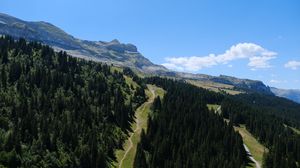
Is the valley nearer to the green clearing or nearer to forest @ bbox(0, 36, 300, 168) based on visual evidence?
forest @ bbox(0, 36, 300, 168)

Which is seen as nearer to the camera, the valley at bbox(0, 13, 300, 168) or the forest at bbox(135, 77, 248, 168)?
the valley at bbox(0, 13, 300, 168)

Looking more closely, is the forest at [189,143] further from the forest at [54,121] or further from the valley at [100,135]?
the forest at [54,121]

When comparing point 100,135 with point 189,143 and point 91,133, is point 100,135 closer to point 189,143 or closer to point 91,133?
point 91,133

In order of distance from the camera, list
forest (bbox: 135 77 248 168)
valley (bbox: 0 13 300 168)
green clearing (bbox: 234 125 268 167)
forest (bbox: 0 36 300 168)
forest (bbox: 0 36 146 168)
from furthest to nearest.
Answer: green clearing (bbox: 234 125 268 167) < forest (bbox: 135 77 248 168) < valley (bbox: 0 13 300 168) < forest (bbox: 0 36 300 168) < forest (bbox: 0 36 146 168)

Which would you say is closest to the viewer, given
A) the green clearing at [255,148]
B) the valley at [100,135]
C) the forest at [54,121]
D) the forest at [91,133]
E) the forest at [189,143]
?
the forest at [54,121]

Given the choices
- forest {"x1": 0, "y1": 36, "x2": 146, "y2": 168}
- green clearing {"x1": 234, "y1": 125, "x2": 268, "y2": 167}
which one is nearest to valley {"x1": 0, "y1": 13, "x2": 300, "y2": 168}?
forest {"x1": 0, "y1": 36, "x2": 146, "y2": 168}

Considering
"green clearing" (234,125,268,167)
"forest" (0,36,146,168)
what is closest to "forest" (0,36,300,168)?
"forest" (0,36,146,168)

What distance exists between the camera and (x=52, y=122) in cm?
14462

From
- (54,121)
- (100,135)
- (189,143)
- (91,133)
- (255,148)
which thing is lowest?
(100,135)

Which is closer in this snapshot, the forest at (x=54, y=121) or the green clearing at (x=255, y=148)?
the forest at (x=54, y=121)

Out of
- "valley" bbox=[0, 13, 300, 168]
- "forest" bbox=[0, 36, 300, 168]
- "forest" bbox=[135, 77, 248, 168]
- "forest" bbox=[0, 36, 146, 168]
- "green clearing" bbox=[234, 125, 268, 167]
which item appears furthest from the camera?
"green clearing" bbox=[234, 125, 268, 167]

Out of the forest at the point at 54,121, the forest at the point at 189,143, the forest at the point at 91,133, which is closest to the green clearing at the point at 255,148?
the forest at the point at 91,133

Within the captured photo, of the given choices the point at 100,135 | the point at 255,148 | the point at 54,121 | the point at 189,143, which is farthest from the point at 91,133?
the point at 255,148

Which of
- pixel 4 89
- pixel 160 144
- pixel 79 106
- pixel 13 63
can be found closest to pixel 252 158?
pixel 160 144
